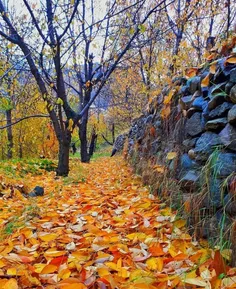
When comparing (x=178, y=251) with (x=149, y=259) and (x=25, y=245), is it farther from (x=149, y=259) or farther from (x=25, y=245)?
(x=25, y=245)

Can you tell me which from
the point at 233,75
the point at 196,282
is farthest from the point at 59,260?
the point at 233,75

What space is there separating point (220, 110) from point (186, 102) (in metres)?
0.55

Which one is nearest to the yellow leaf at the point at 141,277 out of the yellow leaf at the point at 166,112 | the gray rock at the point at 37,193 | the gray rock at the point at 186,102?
the gray rock at the point at 186,102

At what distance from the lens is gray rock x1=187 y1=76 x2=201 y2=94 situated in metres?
2.37

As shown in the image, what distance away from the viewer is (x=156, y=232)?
196 cm

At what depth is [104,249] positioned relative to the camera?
1737 mm

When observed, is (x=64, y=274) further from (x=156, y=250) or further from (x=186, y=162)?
(x=186, y=162)

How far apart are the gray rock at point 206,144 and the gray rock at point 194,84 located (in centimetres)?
59

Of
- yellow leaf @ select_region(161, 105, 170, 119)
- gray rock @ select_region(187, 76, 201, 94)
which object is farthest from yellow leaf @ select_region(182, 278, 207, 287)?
yellow leaf @ select_region(161, 105, 170, 119)

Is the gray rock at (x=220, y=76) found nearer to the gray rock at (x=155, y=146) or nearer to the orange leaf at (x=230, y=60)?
the orange leaf at (x=230, y=60)

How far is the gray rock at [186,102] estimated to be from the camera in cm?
239

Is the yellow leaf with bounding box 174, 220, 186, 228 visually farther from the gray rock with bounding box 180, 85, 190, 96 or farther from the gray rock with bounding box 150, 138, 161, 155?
the gray rock with bounding box 150, 138, 161, 155

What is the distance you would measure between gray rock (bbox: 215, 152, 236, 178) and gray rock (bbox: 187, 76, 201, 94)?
901 mm

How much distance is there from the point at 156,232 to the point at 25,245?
96 centimetres
